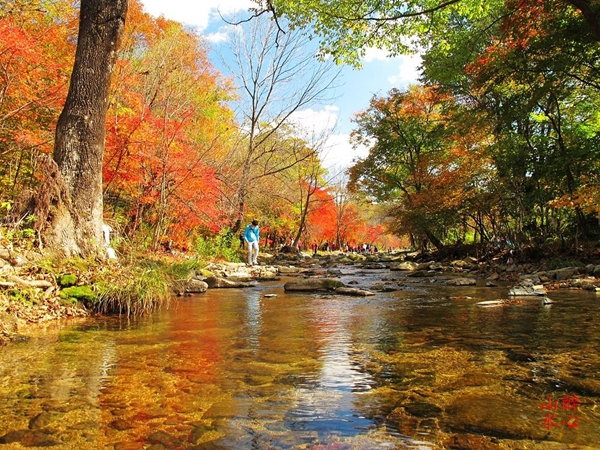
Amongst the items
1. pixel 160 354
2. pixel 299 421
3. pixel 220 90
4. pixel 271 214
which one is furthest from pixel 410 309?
pixel 271 214

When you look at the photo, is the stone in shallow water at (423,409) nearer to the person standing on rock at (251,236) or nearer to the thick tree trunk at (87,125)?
the thick tree trunk at (87,125)

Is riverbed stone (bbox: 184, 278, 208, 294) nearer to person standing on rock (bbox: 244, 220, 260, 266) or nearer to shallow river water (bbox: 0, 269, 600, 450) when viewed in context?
shallow river water (bbox: 0, 269, 600, 450)

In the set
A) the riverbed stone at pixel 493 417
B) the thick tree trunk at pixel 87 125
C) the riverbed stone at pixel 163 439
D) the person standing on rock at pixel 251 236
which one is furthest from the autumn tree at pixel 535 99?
the riverbed stone at pixel 163 439

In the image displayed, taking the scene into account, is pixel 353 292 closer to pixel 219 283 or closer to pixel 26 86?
pixel 219 283

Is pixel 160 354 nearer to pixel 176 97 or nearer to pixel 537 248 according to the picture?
pixel 176 97

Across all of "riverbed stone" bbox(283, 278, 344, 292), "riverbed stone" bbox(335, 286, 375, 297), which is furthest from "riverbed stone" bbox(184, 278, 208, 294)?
"riverbed stone" bbox(335, 286, 375, 297)

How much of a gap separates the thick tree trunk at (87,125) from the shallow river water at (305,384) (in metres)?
2.07

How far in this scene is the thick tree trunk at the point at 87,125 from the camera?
6633 mm

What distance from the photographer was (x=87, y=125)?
6.86 m

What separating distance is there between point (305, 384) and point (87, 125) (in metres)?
6.09

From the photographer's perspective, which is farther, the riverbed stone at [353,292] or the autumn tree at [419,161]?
the autumn tree at [419,161]

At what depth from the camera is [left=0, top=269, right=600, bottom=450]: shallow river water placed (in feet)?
7.23

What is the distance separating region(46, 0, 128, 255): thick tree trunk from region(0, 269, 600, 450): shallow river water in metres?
2.07

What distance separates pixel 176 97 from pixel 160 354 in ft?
36.6
